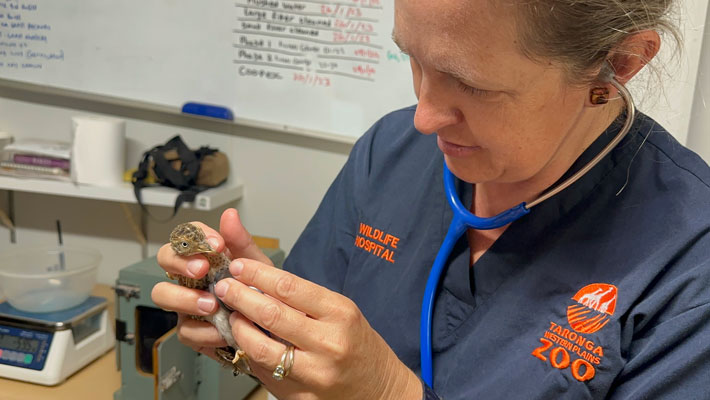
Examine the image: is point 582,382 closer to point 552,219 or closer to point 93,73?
point 552,219

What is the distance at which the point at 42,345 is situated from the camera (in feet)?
4.89

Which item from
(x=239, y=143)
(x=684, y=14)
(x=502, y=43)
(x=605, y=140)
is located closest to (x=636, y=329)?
(x=605, y=140)

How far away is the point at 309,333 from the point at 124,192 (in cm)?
119

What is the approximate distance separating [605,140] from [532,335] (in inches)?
11.6

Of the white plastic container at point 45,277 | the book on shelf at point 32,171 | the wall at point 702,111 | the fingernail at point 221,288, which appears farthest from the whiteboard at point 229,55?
the fingernail at point 221,288

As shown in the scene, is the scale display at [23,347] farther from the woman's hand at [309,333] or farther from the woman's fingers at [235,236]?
the woman's hand at [309,333]

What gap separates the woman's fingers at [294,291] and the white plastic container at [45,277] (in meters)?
1.02

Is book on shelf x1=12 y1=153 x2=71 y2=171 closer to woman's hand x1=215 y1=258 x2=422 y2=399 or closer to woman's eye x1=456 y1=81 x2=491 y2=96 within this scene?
woman's hand x1=215 y1=258 x2=422 y2=399

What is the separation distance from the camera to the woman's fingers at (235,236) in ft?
2.93

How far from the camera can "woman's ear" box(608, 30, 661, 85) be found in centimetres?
73

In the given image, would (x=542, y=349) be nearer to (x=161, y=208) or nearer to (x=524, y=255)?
(x=524, y=255)

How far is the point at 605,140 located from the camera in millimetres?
877

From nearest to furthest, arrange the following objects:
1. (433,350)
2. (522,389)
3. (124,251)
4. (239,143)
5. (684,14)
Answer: (522,389), (433,350), (684,14), (239,143), (124,251)

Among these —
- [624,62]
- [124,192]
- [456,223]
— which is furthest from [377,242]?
[124,192]
